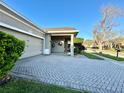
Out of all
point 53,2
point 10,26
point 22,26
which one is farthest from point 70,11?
point 10,26

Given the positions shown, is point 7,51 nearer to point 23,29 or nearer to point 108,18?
point 23,29

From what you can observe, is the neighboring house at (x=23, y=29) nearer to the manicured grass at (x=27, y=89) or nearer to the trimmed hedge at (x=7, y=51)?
the trimmed hedge at (x=7, y=51)

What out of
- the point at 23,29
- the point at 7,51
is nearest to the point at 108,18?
the point at 23,29

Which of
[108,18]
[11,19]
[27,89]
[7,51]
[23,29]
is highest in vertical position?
[108,18]

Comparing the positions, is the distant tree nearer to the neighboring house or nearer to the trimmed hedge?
the neighboring house

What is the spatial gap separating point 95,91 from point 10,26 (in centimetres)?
792

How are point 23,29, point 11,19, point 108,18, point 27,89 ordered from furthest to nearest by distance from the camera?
point 108,18 → point 23,29 → point 11,19 → point 27,89

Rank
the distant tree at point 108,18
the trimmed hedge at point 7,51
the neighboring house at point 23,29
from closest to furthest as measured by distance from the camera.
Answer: the trimmed hedge at point 7,51 < the neighboring house at point 23,29 < the distant tree at point 108,18

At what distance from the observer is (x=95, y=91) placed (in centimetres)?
471

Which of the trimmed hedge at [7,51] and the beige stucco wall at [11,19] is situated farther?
the beige stucco wall at [11,19]

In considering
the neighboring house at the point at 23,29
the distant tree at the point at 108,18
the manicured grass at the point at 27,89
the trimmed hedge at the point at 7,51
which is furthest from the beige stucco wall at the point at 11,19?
the distant tree at the point at 108,18

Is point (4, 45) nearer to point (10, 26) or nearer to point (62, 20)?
point (10, 26)

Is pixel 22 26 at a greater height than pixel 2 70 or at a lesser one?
greater

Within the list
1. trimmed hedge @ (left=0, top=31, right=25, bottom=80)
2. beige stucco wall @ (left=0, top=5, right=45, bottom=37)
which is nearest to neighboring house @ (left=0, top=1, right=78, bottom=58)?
beige stucco wall @ (left=0, top=5, right=45, bottom=37)
